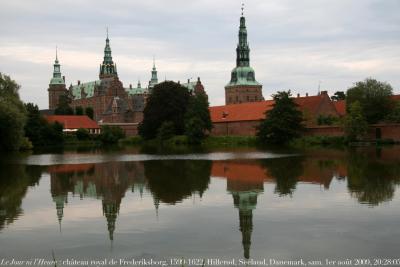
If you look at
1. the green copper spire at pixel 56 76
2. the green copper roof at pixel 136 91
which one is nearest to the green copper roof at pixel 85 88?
the green copper spire at pixel 56 76

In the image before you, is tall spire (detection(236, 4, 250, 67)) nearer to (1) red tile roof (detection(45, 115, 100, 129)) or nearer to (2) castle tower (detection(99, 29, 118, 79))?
(1) red tile roof (detection(45, 115, 100, 129))

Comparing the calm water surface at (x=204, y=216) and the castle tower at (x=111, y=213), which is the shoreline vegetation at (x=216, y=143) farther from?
the castle tower at (x=111, y=213)

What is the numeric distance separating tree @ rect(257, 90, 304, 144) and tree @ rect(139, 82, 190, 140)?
42.5 ft

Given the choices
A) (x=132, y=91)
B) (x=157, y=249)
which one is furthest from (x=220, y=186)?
(x=132, y=91)

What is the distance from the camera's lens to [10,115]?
141 feet

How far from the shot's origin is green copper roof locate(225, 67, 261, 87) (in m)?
98.9

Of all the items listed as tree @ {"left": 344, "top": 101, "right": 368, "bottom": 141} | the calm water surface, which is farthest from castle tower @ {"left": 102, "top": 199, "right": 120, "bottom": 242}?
tree @ {"left": 344, "top": 101, "right": 368, "bottom": 141}

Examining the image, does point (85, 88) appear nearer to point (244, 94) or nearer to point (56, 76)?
point (56, 76)

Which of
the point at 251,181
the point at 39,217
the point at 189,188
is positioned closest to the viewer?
the point at 39,217

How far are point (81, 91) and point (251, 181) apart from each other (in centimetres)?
10830

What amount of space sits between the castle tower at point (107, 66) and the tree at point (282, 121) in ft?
233

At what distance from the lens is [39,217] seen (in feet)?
42.8

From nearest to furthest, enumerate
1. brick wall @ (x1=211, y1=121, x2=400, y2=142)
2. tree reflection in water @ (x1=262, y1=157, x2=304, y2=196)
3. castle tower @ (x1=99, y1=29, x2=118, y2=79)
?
tree reflection in water @ (x1=262, y1=157, x2=304, y2=196) → brick wall @ (x1=211, y1=121, x2=400, y2=142) → castle tower @ (x1=99, y1=29, x2=118, y2=79)

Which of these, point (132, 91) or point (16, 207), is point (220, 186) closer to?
point (16, 207)
